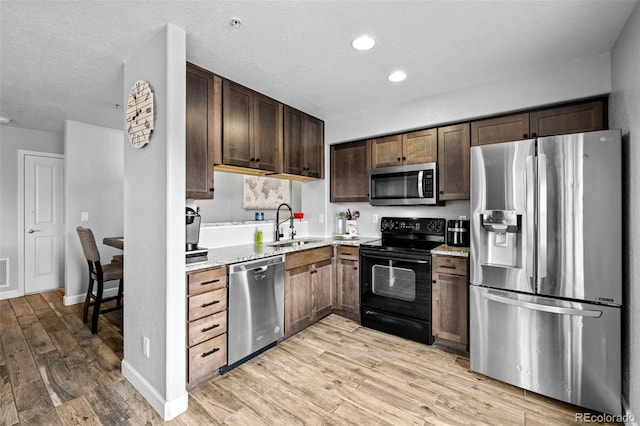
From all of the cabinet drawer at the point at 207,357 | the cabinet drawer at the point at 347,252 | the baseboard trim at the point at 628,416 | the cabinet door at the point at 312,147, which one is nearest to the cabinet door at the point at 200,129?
the cabinet drawer at the point at 207,357

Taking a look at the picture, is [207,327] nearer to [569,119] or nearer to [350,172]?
[350,172]

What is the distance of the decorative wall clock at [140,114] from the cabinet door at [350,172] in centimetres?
234

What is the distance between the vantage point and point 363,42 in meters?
2.03

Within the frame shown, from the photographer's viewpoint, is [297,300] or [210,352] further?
[297,300]

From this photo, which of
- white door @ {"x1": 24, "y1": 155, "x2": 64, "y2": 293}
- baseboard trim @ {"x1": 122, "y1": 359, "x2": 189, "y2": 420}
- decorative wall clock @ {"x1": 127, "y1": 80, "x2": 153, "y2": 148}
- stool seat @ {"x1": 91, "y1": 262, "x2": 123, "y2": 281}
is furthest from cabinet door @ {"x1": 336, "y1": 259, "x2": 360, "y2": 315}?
white door @ {"x1": 24, "y1": 155, "x2": 64, "y2": 293}

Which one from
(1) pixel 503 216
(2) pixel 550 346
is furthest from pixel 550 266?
(2) pixel 550 346

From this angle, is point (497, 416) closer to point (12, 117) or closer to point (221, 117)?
point (221, 117)

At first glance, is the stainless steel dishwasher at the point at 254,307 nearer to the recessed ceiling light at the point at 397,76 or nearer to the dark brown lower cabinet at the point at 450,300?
the dark brown lower cabinet at the point at 450,300

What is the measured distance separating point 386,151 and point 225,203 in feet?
6.56

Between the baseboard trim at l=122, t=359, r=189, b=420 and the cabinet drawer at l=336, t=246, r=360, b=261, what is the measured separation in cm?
199

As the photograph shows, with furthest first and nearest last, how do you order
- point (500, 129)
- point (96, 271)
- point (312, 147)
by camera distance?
point (312, 147) → point (96, 271) → point (500, 129)

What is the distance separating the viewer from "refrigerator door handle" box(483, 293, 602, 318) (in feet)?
6.04

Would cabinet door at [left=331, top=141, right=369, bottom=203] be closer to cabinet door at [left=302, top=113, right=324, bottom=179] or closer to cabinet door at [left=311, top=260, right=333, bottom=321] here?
cabinet door at [left=302, top=113, right=324, bottom=179]

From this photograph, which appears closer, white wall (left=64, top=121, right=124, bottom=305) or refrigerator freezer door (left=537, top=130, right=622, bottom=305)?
refrigerator freezer door (left=537, top=130, right=622, bottom=305)
